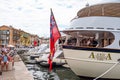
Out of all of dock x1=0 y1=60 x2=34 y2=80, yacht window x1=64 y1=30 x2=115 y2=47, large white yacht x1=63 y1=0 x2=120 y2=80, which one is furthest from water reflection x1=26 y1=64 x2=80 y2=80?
dock x1=0 y1=60 x2=34 y2=80

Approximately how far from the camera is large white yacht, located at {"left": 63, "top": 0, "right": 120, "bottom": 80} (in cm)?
1653

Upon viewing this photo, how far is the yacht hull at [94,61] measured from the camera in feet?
53.9

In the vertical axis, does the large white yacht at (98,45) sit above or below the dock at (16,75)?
above

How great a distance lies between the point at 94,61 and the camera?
16.8 m

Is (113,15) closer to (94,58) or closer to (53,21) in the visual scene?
(94,58)

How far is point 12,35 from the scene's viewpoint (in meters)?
135

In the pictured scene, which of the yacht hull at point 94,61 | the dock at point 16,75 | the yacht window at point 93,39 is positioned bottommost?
the dock at point 16,75

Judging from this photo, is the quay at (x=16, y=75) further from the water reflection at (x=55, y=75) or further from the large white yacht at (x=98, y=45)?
the large white yacht at (x=98, y=45)

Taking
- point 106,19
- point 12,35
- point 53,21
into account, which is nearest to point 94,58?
point 106,19

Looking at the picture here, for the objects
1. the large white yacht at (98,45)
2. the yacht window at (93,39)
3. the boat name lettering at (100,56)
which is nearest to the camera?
the boat name lettering at (100,56)

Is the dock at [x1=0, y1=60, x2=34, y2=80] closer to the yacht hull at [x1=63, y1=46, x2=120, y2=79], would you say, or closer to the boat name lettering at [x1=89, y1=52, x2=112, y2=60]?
the yacht hull at [x1=63, y1=46, x2=120, y2=79]

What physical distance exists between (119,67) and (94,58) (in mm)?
1819

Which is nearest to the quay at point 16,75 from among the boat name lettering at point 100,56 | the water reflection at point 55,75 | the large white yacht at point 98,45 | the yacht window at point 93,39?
A: the water reflection at point 55,75

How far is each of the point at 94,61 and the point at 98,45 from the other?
52.0 inches
